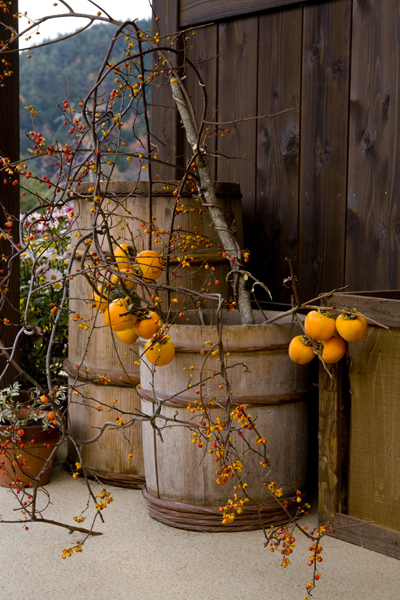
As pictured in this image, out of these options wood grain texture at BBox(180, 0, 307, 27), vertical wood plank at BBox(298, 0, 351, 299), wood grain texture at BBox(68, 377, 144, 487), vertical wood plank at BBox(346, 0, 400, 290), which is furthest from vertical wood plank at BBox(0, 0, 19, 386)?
vertical wood plank at BBox(346, 0, 400, 290)

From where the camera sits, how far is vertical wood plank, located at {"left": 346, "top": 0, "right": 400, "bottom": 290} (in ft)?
6.31

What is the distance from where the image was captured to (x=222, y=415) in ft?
5.29

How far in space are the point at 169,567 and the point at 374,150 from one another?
1.33 metres

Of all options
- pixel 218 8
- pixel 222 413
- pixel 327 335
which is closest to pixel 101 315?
pixel 222 413

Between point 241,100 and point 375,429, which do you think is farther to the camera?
point 241,100

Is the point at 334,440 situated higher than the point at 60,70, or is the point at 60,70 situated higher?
the point at 60,70

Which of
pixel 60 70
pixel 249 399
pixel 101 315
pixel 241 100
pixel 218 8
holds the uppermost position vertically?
pixel 60 70

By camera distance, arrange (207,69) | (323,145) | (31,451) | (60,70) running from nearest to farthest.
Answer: (31,451)
(323,145)
(207,69)
(60,70)

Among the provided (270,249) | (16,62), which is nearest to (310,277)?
(270,249)

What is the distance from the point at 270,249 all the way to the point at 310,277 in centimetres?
21

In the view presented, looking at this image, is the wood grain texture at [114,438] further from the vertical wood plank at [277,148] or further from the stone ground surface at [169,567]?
the vertical wood plank at [277,148]

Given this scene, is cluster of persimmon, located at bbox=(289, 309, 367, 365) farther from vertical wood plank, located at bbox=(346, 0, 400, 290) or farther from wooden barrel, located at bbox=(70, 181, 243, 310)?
vertical wood plank, located at bbox=(346, 0, 400, 290)

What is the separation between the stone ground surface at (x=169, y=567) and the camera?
1.38 metres

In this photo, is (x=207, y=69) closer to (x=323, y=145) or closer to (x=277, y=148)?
(x=277, y=148)
